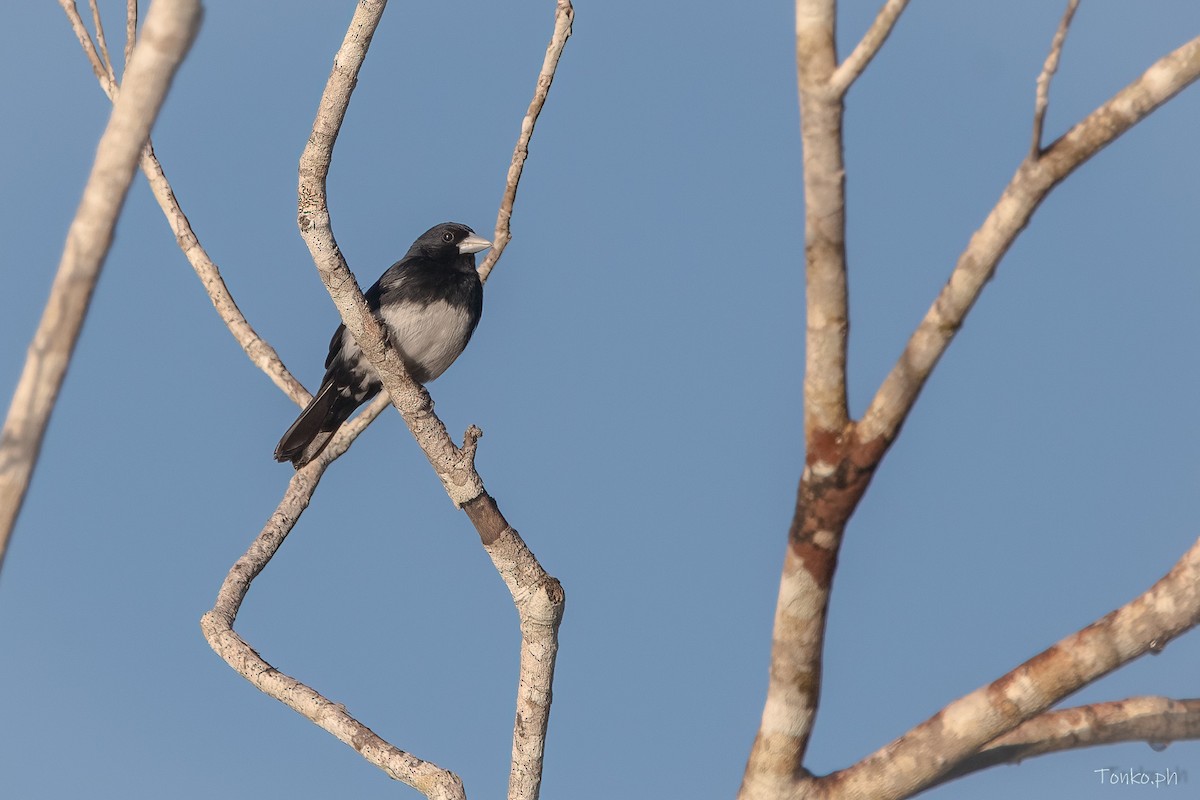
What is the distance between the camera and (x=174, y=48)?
3066 mm

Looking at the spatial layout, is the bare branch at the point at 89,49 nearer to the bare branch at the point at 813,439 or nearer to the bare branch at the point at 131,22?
the bare branch at the point at 131,22

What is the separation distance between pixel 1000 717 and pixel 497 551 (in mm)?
2404

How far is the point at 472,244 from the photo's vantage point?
8930mm

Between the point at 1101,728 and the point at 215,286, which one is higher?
the point at 215,286

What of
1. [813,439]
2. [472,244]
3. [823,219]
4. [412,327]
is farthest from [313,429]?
[823,219]

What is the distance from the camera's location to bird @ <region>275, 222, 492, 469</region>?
7.99 m

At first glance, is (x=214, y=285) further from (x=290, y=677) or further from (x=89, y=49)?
(x=290, y=677)

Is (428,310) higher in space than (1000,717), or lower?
higher

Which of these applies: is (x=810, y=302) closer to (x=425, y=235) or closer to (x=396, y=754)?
(x=396, y=754)

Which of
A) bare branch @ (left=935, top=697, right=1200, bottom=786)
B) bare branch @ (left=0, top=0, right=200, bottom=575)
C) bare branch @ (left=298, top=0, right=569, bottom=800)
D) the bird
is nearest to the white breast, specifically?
the bird

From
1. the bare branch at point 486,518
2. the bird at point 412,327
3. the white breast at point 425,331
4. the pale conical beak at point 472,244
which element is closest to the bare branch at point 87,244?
the bare branch at point 486,518

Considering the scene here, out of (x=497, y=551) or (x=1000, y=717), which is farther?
(x=497, y=551)

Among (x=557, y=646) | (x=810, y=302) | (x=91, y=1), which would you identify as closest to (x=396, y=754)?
(x=557, y=646)

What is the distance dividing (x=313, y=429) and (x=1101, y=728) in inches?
201
